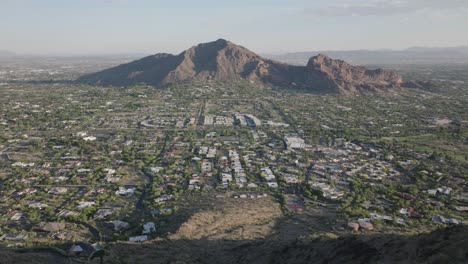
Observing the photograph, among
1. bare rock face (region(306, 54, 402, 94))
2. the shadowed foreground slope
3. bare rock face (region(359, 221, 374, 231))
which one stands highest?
bare rock face (region(306, 54, 402, 94))

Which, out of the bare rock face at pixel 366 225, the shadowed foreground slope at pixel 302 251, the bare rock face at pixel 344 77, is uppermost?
the bare rock face at pixel 344 77

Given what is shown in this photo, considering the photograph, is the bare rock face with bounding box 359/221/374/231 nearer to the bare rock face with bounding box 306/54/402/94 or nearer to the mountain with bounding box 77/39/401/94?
the mountain with bounding box 77/39/401/94

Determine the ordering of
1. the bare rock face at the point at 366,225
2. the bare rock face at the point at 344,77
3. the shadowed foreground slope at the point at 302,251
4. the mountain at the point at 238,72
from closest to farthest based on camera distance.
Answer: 1. the shadowed foreground slope at the point at 302,251
2. the bare rock face at the point at 366,225
3. the bare rock face at the point at 344,77
4. the mountain at the point at 238,72

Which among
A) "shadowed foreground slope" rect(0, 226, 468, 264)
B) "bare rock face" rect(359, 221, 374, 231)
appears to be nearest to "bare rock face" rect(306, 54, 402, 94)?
"bare rock face" rect(359, 221, 374, 231)

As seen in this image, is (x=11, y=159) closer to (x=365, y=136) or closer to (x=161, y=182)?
(x=161, y=182)

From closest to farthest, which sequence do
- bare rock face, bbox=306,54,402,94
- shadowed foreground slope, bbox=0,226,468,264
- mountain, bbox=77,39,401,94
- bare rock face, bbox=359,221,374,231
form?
shadowed foreground slope, bbox=0,226,468,264 < bare rock face, bbox=359,221,374,231 < bare rock face, bbox=306,54,402,94 < mountain, bbox=77,39,401,94

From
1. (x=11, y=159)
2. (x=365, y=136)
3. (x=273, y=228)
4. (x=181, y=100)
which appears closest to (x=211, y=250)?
(x=273, y=228)

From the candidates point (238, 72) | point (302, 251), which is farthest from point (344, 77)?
point (302, 251)

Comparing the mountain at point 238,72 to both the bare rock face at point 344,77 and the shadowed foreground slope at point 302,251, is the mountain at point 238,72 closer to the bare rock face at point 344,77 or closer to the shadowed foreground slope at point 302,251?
the bare rock face at point 344,77

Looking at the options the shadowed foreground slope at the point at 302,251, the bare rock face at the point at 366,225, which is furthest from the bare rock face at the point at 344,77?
the shadowed foreground slope at the point at 302,251
